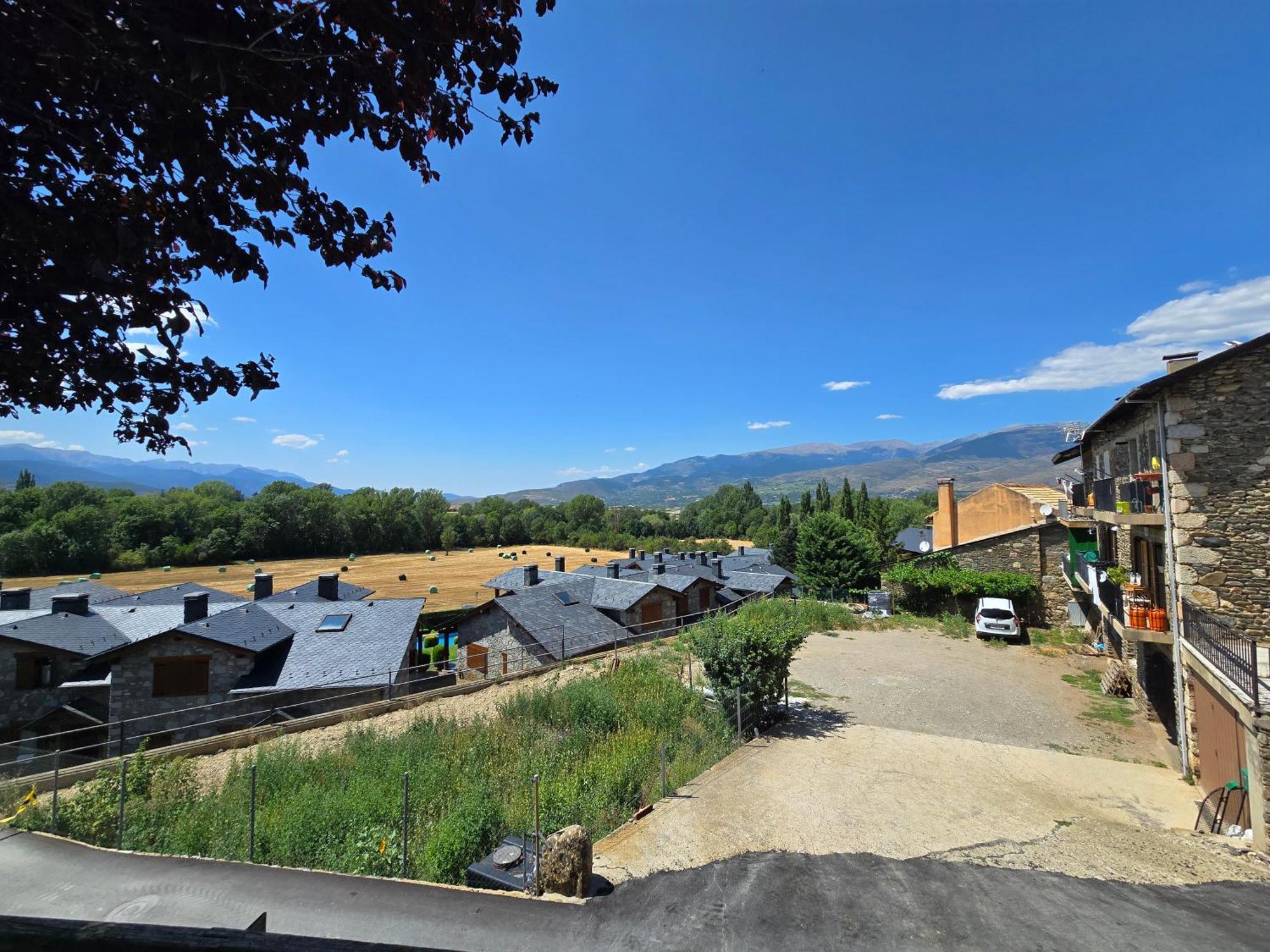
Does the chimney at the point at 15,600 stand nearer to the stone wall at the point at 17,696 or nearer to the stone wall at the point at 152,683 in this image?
the stone wall at the point at 17,696

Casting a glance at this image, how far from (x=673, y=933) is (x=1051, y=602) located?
28.4 m

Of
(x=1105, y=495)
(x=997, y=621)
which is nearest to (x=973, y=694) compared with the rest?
(x=1105, y=495)

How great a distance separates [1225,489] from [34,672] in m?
36.7

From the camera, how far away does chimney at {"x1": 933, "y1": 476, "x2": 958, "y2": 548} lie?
37.1 metres

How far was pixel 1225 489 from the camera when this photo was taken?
438 inches

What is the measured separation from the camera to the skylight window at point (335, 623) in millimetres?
23141

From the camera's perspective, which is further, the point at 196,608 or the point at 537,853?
the point at 196,608

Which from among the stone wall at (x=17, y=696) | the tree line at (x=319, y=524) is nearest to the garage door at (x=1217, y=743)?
the stone wall at (x=17, y=696)

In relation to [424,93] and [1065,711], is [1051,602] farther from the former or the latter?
[424,93]

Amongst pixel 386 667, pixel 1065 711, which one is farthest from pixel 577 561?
pixel 1065 711

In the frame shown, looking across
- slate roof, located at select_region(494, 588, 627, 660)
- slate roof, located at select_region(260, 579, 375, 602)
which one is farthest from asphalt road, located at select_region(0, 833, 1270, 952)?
slate roof, located at select_region(260, 579, 375, 602)

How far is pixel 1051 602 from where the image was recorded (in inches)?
1027

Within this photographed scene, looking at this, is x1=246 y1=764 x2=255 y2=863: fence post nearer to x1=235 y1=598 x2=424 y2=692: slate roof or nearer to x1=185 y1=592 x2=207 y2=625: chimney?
x1=235 y1=598 x2=424 y2=692: slate roof

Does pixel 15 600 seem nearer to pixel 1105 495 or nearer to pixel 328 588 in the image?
pixel 328 588
